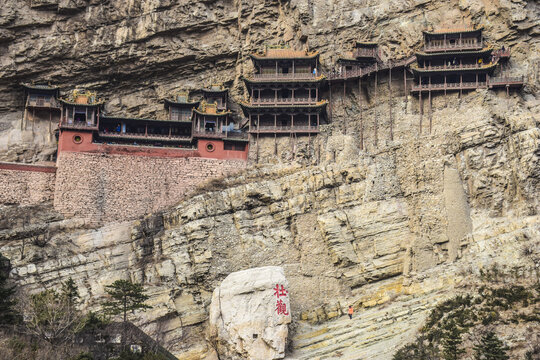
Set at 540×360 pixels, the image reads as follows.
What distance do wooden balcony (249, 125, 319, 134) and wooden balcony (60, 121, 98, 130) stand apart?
10.5 metres

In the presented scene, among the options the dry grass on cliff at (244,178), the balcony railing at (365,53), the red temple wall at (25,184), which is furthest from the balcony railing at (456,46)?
the red temple wall at (25,184)

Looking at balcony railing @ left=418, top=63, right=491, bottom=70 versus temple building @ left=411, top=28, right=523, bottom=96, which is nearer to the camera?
temple building @ left=411, top=28, right=523, bottom=96

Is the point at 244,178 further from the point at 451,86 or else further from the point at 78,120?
the point at 451,86

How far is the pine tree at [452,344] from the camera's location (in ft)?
102

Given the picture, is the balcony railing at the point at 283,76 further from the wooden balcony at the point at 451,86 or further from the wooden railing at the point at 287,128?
the wooden balcony at the point at 451,86

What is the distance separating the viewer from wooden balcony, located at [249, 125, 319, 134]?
4931 cm

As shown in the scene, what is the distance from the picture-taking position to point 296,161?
4738 cm

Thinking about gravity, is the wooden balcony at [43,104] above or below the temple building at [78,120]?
above

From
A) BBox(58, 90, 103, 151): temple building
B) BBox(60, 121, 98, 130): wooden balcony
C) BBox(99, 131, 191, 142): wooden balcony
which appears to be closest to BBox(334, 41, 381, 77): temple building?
BBox(99, 131, 191, 142): wooden balcony

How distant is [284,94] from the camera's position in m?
52.3

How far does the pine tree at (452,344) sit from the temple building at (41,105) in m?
32.4

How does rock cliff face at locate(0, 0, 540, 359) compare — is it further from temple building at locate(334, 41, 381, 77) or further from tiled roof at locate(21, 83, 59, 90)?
tiled roof at locate(21, 83, 59, 90)

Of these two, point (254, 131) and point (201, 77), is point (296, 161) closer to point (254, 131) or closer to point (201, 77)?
point (254, 131)

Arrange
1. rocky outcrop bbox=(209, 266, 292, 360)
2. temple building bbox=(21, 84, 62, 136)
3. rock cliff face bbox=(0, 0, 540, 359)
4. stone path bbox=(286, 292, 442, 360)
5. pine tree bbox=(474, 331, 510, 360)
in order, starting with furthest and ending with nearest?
temple building bbox=(21, 84, 62, 136), rock cliff face bbox=(0, 0, 540, 359), rocky outcrop bbox=(209, 266, 292, 360), stone path bbox=(286, 292, 442, 360), pine tree bbox=(474, 331, 510, 360)
